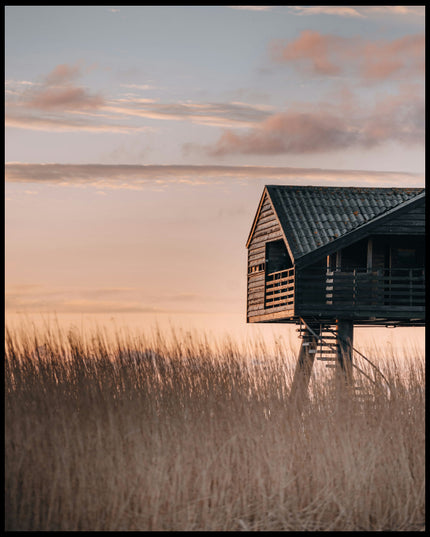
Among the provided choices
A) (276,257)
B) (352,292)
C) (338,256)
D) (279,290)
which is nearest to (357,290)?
(352,292)

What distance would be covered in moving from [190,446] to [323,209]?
578 inches

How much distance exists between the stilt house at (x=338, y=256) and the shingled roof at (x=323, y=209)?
0.03m

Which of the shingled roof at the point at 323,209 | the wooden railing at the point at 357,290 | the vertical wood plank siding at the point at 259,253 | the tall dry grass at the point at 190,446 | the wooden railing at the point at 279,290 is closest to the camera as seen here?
the tall dry grass at the point at 190,446

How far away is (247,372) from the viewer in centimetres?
1132

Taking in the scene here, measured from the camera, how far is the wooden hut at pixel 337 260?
66.8ft

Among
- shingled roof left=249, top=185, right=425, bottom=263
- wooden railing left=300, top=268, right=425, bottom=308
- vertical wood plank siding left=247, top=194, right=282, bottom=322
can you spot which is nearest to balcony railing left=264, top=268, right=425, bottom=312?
wooden railing left=300, top=268, right=425, bottom=308

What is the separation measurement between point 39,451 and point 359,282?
43.3 feet

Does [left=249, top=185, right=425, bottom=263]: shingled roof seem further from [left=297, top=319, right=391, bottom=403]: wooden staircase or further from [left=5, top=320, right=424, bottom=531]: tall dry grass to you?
[left=5, top=320, right=424, bottom=531]: tall dry grass

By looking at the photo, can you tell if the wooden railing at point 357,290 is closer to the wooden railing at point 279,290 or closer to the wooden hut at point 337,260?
the wooden hut at point 337,260

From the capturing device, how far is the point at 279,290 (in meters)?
22.9

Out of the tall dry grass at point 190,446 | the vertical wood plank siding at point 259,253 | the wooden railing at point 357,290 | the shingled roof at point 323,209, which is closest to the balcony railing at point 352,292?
the wooden railing at point 357,290

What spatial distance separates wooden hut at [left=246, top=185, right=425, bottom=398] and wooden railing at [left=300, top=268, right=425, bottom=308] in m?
0.03

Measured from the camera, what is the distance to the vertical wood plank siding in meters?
23.6

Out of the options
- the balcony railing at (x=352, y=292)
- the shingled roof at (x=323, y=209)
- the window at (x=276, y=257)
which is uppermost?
the shingled roof at (x=323, y=209)
